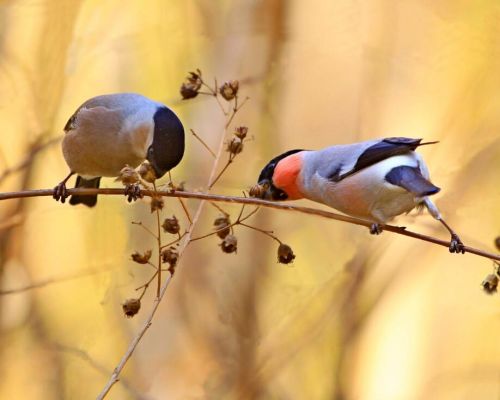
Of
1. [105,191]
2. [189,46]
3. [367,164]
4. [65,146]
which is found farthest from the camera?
[189,46]

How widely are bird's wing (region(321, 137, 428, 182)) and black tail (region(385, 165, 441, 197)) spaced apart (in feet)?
0.15

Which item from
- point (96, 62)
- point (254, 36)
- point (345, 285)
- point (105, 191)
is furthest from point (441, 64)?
point (105, 191)

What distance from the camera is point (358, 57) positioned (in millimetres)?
2471

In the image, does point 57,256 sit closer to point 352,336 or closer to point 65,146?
point 65,146

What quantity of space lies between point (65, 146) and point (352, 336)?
982 mm

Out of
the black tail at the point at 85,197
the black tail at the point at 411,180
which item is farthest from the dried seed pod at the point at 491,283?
the black tail at the point at 85,197

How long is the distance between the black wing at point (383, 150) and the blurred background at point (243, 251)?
0.61 metres

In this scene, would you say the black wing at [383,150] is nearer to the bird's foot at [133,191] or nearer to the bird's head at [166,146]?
the bird's head at [166,146]

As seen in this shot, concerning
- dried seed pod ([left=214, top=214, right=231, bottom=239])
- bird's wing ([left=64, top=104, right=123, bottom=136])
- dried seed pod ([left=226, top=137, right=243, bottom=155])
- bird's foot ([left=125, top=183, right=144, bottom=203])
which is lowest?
dried seed pod ([left=214, top=214, right=231, bottom=239])

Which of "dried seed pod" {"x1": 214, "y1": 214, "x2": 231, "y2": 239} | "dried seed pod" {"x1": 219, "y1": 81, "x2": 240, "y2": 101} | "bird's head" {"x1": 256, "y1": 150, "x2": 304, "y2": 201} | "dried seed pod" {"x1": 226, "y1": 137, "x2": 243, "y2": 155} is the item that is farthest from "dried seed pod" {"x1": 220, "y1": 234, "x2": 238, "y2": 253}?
"bird's head" {"x1": 256, "y1": 150, "x2": 304, "y2": 201}

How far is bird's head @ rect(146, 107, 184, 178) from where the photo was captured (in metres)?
1.59

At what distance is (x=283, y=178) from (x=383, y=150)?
0.30 m

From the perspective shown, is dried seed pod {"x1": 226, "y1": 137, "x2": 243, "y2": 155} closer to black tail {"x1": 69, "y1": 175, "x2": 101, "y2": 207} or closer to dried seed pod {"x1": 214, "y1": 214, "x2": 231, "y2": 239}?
dried seed pod {"x1": 214, "y1": 214, "x2": 231, "y2": 239}

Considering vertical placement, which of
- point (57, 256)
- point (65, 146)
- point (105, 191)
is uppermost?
point (105, 191)
